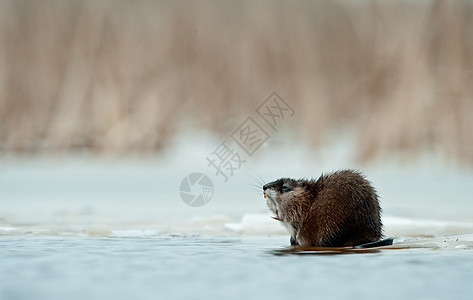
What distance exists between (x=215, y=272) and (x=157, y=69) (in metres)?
6.84

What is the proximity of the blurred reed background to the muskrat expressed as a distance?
4.30 metres

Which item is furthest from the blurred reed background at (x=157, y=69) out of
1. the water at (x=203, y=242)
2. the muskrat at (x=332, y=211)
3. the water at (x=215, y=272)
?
the water at (x=215, y=272)

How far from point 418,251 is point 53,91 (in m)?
7.08

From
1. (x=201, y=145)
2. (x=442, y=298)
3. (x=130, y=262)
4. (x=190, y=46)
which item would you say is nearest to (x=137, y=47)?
(x=190, y=46)

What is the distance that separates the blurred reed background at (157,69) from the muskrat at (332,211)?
430 cm

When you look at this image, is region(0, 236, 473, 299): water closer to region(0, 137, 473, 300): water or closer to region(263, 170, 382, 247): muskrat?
region(0, 137, 473, 300): water

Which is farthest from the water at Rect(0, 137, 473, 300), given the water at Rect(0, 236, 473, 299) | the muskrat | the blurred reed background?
the blurred reed background

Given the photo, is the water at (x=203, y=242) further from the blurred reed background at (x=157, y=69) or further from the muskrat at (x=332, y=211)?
the blurred reed background at (x=157, y=69)

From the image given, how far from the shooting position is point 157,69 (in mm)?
9484

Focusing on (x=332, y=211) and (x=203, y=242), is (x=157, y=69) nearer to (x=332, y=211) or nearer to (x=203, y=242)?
(x=203, y=242)

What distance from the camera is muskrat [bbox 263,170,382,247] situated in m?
3.81

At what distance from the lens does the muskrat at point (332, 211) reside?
3.81m

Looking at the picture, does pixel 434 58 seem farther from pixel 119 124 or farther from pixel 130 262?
pixel 130 262

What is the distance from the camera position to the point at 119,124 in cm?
899
